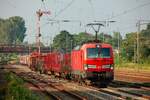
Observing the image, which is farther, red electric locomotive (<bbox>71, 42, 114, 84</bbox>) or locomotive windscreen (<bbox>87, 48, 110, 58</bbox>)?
locomotive windscreen (<bbox>87, 48, 110, 58</bbox>)

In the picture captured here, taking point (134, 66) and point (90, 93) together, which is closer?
point (90, 93)

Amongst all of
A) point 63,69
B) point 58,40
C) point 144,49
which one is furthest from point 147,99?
point 58,40

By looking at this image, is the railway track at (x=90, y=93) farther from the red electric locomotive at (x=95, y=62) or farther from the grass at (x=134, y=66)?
the grass at (x=134, y=66)

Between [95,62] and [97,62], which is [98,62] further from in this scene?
[95,62]

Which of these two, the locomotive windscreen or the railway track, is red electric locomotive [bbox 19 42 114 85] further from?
the railway track

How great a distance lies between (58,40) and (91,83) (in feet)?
361

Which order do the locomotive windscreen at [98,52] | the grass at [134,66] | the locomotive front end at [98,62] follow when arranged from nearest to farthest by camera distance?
the locomotive front end at [98,62] → the locomotive windscreen at [98,52] → the grass at [134,66]

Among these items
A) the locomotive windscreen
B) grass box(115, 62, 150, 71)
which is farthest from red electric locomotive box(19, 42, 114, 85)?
grass box(115, 62, 150, 71)

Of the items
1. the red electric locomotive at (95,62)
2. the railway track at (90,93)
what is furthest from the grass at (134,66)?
the railway track at (90,93)

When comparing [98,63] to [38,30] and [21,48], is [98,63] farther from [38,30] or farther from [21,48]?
[21,48]

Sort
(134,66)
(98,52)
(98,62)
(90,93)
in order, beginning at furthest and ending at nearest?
(134,66)
(98,52)
(98,62)
(90,93)

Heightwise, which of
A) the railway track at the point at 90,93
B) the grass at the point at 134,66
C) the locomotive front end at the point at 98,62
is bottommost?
the railway track at the point at 90,93

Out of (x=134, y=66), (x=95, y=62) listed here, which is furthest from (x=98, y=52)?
(x=134, y=66)

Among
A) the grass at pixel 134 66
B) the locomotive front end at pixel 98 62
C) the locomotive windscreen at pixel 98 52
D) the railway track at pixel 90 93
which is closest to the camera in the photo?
the railway track at pixel 90 93
